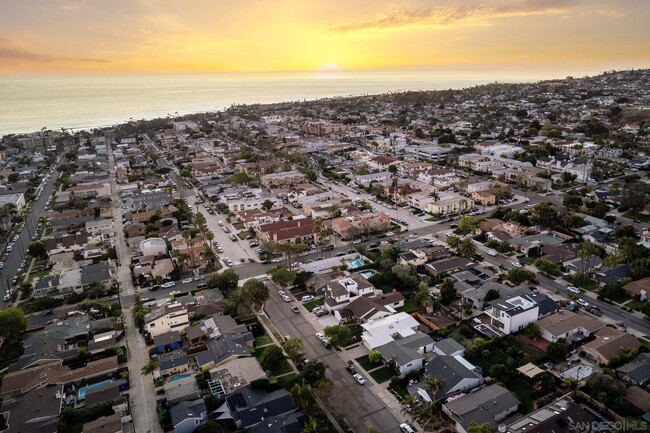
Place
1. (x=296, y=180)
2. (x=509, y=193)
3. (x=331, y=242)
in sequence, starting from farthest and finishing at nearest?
(x=296, y=180) → (x=509, y=193) → (x=331, y=242)

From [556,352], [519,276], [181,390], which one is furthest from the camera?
[519,276]

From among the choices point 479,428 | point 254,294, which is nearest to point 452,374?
point 479,428

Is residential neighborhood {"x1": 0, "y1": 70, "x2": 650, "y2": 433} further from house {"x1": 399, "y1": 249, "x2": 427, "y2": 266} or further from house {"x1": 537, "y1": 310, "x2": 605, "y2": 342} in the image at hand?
house {"x1": 399, "y1": 249, "x2": 427, "y2": 266}

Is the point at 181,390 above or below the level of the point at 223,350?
below

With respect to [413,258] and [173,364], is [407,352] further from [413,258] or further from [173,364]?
[173,364]

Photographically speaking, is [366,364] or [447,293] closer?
[366,364]

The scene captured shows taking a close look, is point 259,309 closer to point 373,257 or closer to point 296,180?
point 373,257

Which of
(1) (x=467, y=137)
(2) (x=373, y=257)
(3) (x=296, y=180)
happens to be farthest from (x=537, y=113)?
(2) (x=373, y=257)
